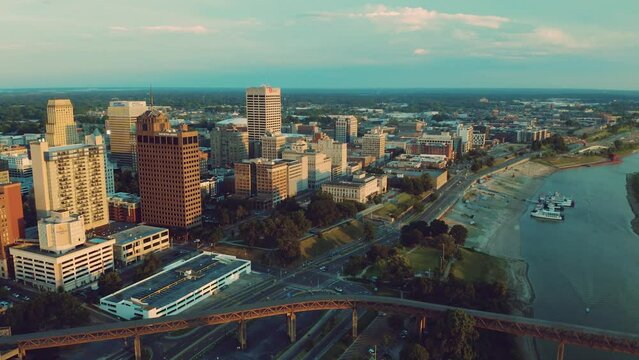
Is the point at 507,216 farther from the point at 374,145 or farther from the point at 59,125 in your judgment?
the point at 59,125

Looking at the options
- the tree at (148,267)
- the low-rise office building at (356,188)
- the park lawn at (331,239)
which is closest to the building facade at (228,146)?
the low-rise office building at (356,188)

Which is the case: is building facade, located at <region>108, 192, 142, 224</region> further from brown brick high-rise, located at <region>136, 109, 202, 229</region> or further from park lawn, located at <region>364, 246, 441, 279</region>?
park lawn, located at <region>364, 246, 441, 279</region>

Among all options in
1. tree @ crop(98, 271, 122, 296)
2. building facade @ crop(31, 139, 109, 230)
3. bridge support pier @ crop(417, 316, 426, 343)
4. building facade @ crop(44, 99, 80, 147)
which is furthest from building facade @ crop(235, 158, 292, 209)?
bridge support pier @ crop(417, 316, 426, 343)

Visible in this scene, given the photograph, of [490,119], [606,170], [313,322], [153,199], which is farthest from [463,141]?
[313,322]

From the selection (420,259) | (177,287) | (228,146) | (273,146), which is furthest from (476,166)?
(177,287)

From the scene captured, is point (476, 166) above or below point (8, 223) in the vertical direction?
below

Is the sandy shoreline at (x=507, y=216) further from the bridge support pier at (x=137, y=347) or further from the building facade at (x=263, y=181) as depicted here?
the bridge support pier at (x=137, y=347)

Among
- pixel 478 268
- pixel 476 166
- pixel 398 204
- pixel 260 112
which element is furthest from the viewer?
pixel 260 112
